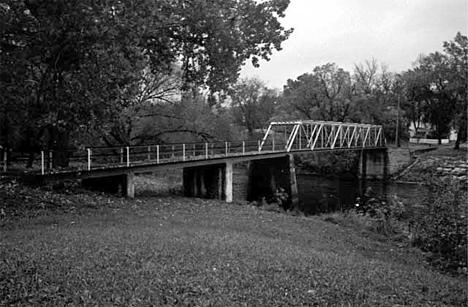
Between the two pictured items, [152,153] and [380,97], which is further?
[380,97]

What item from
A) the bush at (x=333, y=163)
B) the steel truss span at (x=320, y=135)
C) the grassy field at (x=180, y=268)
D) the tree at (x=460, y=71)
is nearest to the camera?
the grassy field at (x=180, y=268)

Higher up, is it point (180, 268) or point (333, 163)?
point (180, 268)

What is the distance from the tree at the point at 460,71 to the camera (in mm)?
47406

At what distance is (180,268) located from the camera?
6.92m

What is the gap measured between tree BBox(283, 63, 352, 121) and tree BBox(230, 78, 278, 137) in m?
10.5

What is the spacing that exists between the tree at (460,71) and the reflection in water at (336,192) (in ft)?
37.0

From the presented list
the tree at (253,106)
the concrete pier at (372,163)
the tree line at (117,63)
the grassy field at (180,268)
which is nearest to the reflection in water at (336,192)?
the concrete pier at (372,163)

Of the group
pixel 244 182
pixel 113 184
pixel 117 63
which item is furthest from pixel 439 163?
pixel 117 63

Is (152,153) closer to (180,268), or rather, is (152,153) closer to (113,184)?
(113,184)

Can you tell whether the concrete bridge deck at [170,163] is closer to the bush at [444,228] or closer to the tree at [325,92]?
the tree at [325,92]

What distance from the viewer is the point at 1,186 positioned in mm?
14070

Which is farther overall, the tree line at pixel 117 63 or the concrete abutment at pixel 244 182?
the concrete abutment at pixel 244 182

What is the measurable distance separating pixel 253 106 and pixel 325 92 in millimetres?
14743

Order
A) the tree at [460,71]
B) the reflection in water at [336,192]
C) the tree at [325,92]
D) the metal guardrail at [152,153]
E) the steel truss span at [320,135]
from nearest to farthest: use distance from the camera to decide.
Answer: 1. the metal guardrail at [152,153]
2. the reflection in water at [336,192]
3. the steel truss span at [320,135]
4. the tree at [460,71]
5. the tree at [325,92]
